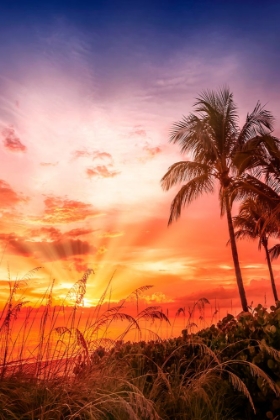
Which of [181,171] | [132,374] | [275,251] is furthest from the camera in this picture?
[275,251]

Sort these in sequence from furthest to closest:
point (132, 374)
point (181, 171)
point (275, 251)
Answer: point (275, 251) < point (181, 171) < point (132, 374)

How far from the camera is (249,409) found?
5250 mm

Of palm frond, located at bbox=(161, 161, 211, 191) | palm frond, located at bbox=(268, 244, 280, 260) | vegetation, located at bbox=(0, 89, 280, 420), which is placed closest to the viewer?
vegetation, located at bbox=(0, 89, 280, 420)

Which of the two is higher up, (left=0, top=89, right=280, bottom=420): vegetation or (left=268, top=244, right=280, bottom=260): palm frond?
(left=268, top=244, right=280, bottom=260): palm frond

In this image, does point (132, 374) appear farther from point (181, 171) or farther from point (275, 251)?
point (275, 251)

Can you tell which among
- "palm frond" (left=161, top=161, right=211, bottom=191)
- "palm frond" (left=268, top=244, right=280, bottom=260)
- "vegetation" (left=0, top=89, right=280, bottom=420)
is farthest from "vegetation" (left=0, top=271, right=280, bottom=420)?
"palm frond" (left=268, top=244, right=280, bottom=260)

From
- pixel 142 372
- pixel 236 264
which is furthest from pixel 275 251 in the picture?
pixel 142 372

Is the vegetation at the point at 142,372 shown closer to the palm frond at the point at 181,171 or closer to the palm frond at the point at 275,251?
the palm frond at the point at 181,171

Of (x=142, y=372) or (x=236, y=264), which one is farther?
(x=236, y=264)

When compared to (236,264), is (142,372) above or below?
below

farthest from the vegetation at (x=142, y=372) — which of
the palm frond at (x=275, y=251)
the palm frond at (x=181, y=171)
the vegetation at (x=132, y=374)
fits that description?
the palm frond at (x=275, y=251)

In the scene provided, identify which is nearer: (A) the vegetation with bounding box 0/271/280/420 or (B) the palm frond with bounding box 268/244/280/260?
(A) the vegetation with bounding box 0/271/280/420

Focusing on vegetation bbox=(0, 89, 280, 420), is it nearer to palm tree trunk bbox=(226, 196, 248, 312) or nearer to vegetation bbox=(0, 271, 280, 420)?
vegetation bbox=(0, 271, 280, 420)

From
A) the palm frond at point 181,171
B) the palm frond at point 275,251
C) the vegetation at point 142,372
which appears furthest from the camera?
the palm frond at point 275,251
